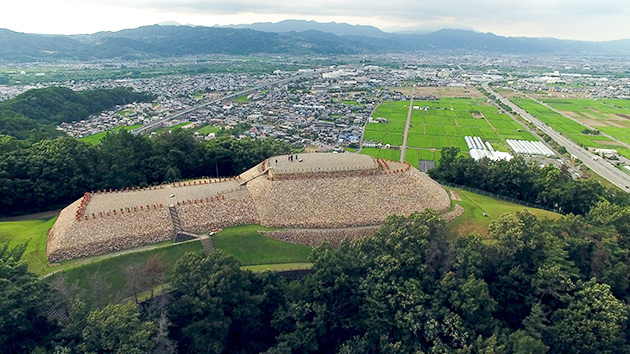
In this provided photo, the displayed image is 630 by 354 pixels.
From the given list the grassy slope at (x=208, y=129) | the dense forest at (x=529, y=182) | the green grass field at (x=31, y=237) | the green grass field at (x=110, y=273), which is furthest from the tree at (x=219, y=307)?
the grassy slope at (x=208, y=129)

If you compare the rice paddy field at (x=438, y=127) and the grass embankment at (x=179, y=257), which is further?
the rice paddy field at (x=438, y=127)

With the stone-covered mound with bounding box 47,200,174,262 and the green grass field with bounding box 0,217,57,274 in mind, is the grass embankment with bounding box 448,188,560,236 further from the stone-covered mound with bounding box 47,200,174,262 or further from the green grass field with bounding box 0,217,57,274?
the green grass field with bounding box 0,217,57,274

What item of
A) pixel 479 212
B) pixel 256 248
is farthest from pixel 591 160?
pixel 256 248

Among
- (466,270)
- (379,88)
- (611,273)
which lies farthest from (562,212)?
(379,88)

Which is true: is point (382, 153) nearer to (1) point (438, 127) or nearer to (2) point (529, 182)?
(1) point (438, 127)

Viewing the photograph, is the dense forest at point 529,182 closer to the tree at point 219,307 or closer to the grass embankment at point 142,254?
the grass embankment at point 142,254

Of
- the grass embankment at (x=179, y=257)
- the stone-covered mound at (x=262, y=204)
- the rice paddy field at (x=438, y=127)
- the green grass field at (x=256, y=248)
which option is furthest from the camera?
the rice paddy field at (x=438, y=127)

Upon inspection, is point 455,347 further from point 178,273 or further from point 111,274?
point 111,274

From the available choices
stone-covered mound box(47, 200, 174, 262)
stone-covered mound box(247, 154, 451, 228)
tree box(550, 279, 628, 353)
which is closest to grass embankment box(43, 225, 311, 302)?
stone-covered mound box(47, 200, 174, 262)
